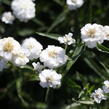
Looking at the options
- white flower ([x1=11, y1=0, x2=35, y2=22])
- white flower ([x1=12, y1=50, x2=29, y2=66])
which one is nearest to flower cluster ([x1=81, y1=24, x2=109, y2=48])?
white flower ([x1=12, y1=50, x2=29, y2=66])

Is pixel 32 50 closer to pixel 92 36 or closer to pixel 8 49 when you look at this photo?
pixel 8 49

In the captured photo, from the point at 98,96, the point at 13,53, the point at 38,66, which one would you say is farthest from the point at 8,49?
the point at 98,96

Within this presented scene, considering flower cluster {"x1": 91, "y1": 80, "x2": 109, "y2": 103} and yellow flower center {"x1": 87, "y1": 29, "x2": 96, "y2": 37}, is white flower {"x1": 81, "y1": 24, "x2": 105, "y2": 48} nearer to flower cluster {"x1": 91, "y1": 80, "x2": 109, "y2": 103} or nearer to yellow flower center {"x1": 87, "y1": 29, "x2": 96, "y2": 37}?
yellow flower center {"x1": 87, "y1": 29, "x2": 96, "y2": 37}

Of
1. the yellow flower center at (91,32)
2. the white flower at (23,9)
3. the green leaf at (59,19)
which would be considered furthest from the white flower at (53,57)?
the green leaf at (59,19)

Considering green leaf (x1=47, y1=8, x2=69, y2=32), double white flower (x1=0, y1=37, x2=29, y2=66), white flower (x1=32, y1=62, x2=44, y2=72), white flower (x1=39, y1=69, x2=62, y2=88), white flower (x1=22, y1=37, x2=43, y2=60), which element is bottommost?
white flower (x1=39, y1=69, x2=62, y2=88)

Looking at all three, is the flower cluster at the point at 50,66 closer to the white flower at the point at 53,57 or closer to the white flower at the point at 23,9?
the white flower at the point at 53,57

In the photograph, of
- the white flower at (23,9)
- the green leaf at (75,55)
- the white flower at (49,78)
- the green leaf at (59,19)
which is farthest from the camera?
the green leaf at (59,19)
